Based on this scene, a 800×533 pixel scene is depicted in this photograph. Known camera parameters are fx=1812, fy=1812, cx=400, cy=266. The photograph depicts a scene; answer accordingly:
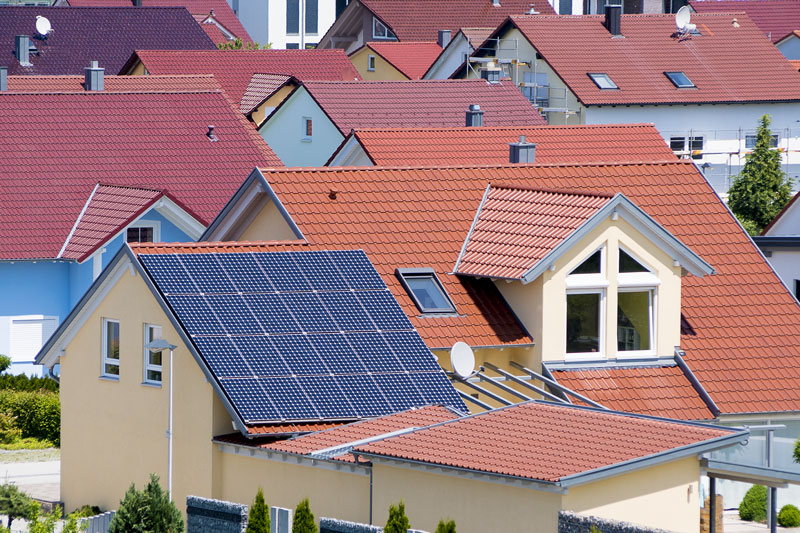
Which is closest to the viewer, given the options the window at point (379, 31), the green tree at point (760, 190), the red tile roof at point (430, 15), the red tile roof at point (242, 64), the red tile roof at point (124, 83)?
the green tree at point (760, 190)

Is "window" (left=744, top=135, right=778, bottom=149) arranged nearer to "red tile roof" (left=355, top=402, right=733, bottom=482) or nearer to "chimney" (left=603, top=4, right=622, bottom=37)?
"chimney" (left=603, top=4, right=622, bottom=37)

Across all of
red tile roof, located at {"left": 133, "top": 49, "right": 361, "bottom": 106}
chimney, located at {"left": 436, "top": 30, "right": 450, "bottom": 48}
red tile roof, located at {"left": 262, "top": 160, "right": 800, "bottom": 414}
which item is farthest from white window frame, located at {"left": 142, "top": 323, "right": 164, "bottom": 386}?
chimney, located at {"left": 436, "top": 30, "right": 450, "bottom": 48}

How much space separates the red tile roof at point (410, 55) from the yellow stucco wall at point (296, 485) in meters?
58.1

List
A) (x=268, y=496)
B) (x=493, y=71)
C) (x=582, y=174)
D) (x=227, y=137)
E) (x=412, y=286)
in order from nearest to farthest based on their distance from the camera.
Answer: (x=268, y=496) < (x=412, y=286) < (x=582, y=174) < (x=227, y=137) < (x=493, y=71)

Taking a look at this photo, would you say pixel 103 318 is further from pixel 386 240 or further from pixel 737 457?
pixel 737 457

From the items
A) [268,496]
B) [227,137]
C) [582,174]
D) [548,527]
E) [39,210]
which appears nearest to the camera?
[548,527]

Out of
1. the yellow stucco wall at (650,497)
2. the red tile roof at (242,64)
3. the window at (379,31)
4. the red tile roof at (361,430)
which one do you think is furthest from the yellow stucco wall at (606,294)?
the window at (379,31)

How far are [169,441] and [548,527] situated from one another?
751 cm

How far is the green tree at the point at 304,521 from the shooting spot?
21.9 m

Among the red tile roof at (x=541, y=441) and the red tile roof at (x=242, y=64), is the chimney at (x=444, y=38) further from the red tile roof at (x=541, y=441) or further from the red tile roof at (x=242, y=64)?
the red tile roof at (x=541, y=441)

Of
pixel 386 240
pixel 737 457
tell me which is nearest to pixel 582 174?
pixel 386 240

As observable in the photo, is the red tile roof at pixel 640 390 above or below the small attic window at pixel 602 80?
below

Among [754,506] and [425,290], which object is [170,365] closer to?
[425,290]

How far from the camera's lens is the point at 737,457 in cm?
2689
